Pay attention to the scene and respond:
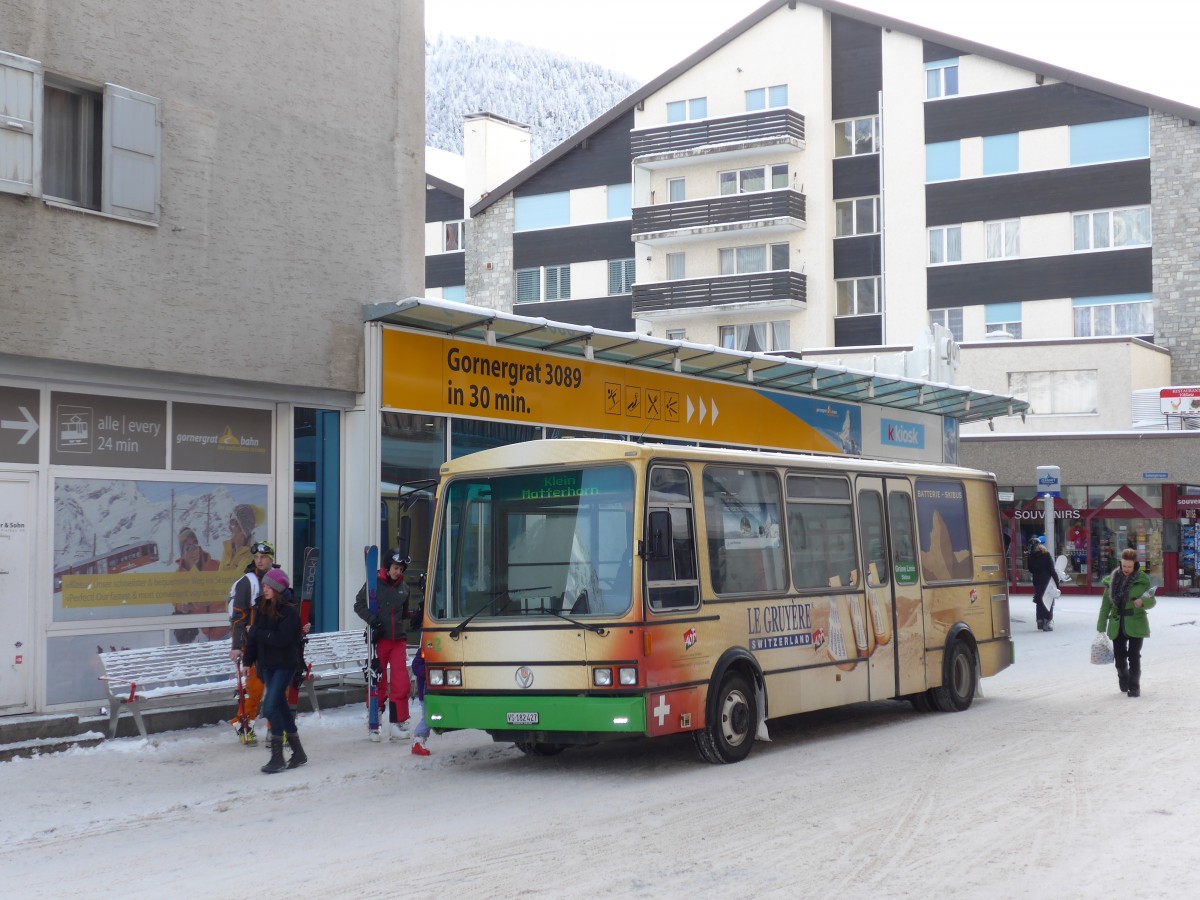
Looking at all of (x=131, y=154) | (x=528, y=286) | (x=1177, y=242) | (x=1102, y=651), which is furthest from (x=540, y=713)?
(x=528, y=286)

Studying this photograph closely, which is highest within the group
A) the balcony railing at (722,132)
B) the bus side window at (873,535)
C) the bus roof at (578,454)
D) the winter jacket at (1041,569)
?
the balcony railing at (722,132)

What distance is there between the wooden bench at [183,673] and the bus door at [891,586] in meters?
5.44

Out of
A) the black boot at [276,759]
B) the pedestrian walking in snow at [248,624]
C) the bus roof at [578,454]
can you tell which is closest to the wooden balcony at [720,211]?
the bus roof at [578,454]

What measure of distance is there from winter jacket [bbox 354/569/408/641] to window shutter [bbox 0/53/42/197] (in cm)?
481

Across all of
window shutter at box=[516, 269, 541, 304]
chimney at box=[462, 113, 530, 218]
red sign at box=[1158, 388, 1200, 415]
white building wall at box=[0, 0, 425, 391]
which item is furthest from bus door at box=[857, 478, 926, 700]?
chimney at box=[462, 113, 530, 218]

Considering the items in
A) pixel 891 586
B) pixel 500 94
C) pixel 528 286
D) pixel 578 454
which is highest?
pixel 500 94

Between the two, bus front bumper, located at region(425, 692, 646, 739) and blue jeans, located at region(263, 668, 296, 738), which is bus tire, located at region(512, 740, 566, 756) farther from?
blue jeans, located at region(263, 668, 296, 738)

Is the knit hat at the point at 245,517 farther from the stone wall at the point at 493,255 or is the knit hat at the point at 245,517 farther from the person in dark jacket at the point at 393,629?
the stone wall at the point at 493,255

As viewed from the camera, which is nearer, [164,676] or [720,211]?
[164,676]

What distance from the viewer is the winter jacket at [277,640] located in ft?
39.3

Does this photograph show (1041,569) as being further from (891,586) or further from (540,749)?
(540,749)

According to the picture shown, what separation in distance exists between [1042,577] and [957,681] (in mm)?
12715

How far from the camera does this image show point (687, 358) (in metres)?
21.0

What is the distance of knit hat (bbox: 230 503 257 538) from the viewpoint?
1575cm
